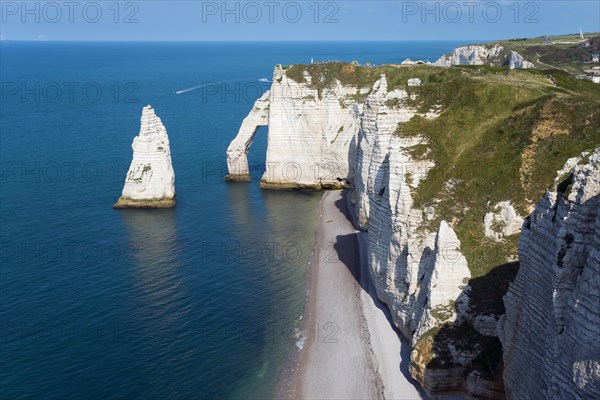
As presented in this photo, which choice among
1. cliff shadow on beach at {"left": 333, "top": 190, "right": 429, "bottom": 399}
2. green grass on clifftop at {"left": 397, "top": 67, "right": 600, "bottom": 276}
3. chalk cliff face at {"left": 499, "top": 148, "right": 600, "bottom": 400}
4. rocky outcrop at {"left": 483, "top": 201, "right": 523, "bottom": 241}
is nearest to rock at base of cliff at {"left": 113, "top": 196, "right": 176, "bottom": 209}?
cliff shadow on beach at {"left": 333, "top": 190, "right": 429, "bottom": 399}

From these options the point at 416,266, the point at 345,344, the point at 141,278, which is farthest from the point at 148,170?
the point at 416,266

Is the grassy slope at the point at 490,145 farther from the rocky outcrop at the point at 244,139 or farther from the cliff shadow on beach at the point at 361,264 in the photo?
the rocky outcrop at the point at 244,139

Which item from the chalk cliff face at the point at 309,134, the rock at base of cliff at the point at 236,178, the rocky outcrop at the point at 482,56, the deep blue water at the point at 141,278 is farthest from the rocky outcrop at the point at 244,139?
the rocky outcrop at the point at 482,56

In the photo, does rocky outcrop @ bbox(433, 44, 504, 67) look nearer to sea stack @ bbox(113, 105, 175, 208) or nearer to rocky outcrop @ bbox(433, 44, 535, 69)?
rocky outcrop @ bbox(433, 44, 535, 69)

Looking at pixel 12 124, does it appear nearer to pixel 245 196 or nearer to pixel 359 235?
pixel 245 196

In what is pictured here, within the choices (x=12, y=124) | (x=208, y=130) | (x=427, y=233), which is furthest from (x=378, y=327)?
(x=12, y=124)

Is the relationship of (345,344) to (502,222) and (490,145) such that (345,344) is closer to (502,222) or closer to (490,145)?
(502,222)

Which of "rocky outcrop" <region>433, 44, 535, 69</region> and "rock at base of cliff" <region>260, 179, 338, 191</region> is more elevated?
"rocky outcrop" <region>433, 44, 535, 69</region>
